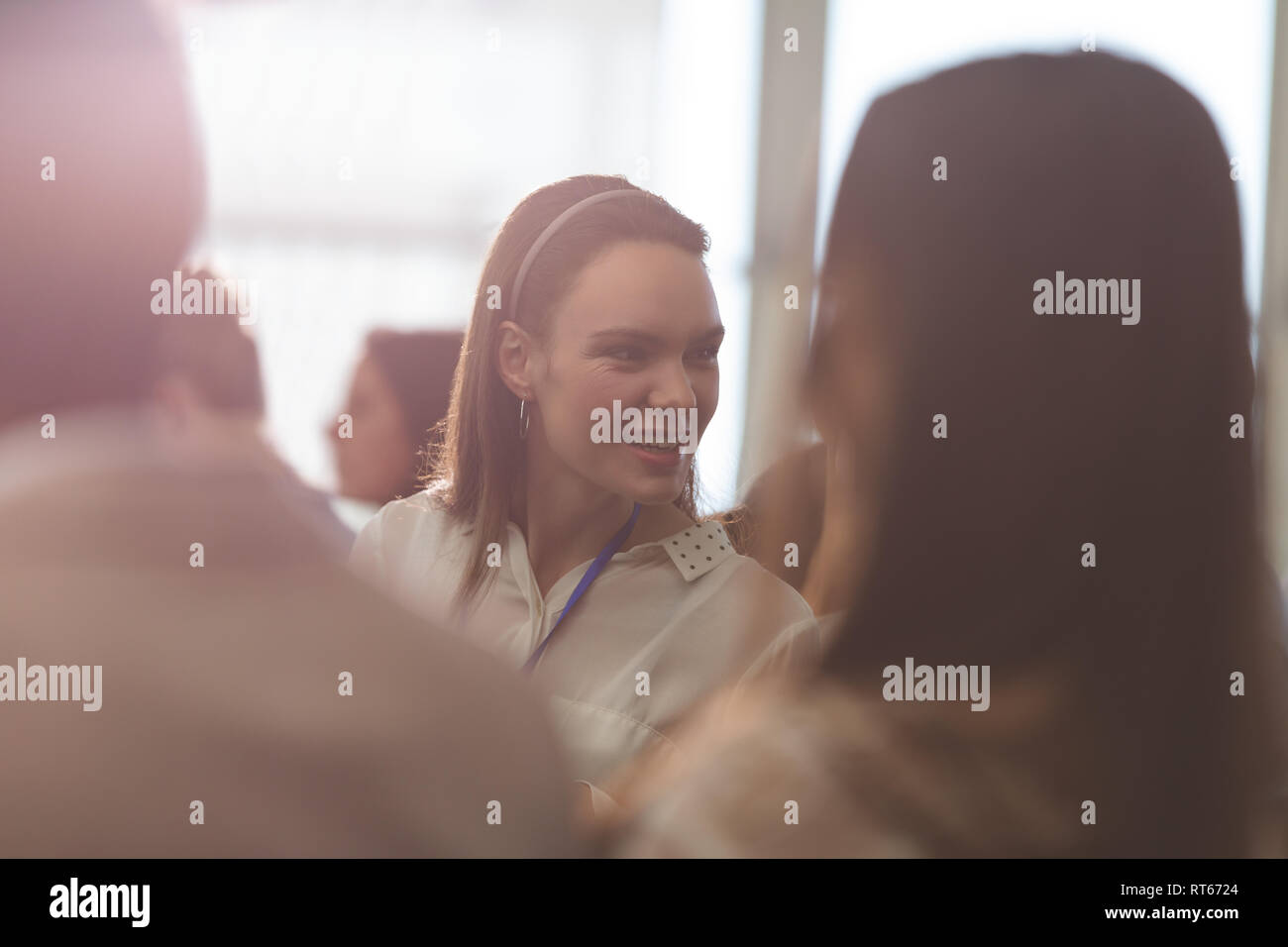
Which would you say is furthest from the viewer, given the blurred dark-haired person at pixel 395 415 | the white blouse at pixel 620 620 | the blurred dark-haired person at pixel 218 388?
the blurred dark-haired person at pixel 395 415

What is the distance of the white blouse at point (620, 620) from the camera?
125 cm

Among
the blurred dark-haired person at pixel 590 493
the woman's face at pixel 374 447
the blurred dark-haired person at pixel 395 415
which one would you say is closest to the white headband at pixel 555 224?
the blurred dark-haired person at pixel 590 493

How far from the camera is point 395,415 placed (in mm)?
1390

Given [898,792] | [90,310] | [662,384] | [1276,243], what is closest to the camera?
[898,792]

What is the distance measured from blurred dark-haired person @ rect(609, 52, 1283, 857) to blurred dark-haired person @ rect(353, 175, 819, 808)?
0.49 metres

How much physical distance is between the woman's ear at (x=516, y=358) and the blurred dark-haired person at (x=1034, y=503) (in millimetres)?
621

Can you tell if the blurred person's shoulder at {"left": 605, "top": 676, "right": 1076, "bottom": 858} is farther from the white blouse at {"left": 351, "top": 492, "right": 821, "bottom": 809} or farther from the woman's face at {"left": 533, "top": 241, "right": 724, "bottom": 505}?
the woman's face at {"left": 533, "top": 241, "right": 724, "bottom": 505}

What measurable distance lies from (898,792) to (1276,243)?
1.24 m

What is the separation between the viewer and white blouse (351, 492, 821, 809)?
1249mm

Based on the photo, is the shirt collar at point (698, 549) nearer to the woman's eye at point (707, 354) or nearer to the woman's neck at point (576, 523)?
the woman's neck at point (576, 523)

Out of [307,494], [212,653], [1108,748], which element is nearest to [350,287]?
[307,494]

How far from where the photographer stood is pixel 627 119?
139 cm

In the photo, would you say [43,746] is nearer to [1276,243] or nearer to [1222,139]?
[1222,139]

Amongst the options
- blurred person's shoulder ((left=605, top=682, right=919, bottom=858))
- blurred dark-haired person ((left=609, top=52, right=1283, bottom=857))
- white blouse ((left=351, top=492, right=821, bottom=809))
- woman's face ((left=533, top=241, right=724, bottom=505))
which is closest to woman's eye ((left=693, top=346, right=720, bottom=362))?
woman's face ((left=533, top=241, right=724, bottom=505))
